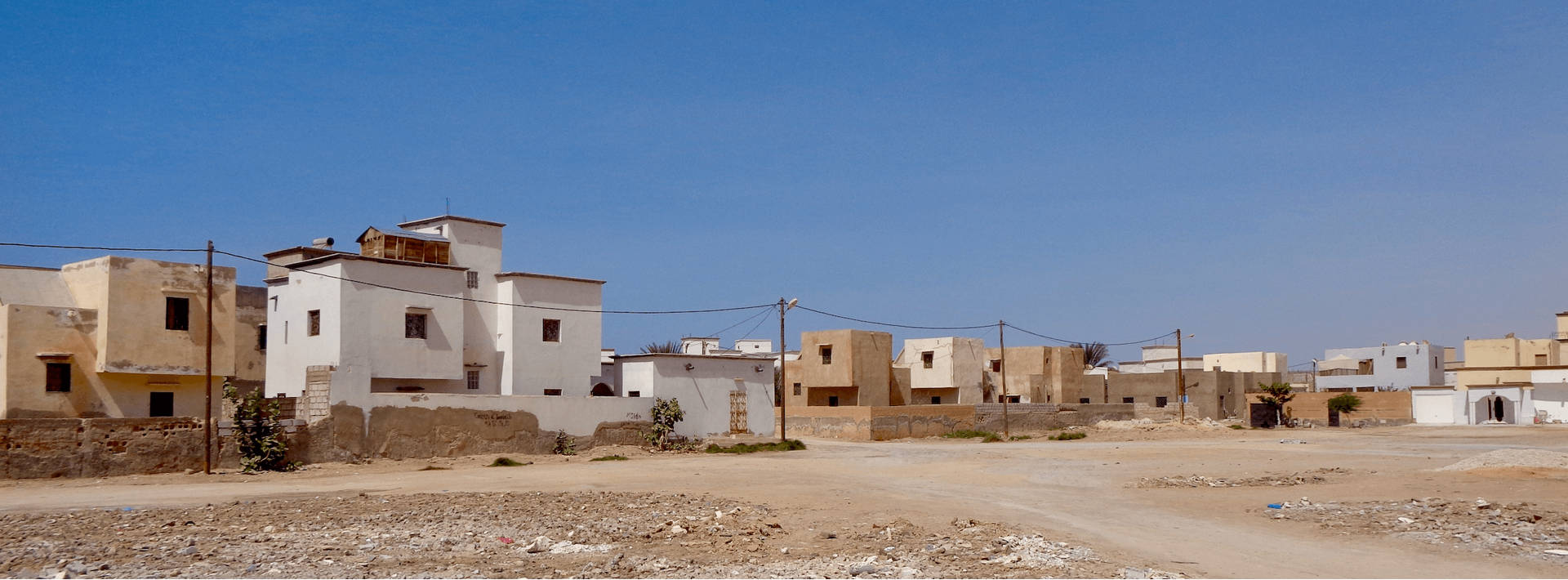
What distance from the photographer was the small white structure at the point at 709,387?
4359 centimetres

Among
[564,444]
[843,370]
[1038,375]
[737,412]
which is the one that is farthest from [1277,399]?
[564,444]

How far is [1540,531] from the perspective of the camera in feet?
50.5

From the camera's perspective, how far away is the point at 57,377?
33062 mm

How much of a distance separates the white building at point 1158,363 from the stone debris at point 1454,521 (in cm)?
7111

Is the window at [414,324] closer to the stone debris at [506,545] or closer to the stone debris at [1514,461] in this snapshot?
the stone debris at [506,545]

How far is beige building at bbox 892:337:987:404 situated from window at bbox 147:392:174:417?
133ft

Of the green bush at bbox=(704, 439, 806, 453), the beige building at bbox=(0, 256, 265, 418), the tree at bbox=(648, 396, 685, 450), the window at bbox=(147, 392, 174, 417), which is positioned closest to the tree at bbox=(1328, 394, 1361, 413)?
the green bush at bbox=(704, 439, 806, 453)

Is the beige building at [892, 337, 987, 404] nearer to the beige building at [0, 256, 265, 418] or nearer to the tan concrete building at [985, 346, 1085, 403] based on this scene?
the tan concrete building at [985, 346, 1085, 403]

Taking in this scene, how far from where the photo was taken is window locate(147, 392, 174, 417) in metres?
35.1

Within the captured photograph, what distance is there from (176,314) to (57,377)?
3596mm

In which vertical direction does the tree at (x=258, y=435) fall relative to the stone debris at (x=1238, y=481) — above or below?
above

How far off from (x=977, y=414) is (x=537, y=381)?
22.0 metres

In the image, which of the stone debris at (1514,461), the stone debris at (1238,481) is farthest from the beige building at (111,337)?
the stone debris at (1514,461)

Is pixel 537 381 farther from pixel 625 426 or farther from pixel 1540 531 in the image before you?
pixel 1540 531
